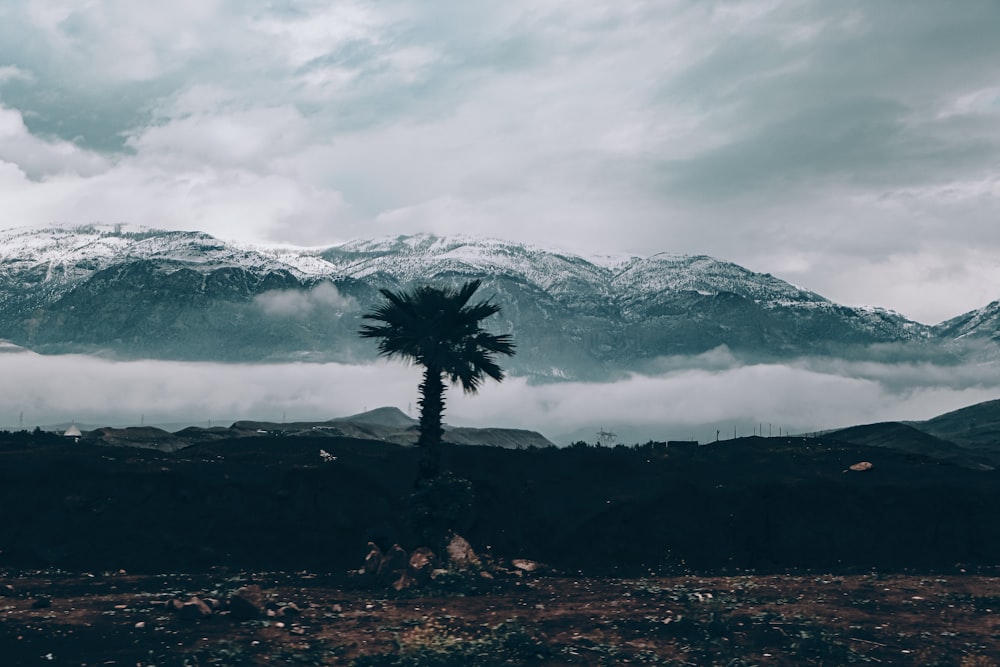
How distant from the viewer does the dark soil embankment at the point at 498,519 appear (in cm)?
5256

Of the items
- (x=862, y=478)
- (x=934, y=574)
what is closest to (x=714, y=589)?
(x=934, y=574)

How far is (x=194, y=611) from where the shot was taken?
132ft

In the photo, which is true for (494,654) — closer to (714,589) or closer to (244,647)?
(244,647)

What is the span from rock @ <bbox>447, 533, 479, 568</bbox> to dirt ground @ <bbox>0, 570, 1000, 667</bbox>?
2.01 metres

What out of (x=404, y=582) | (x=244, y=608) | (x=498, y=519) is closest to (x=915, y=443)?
(x=498, y=519)

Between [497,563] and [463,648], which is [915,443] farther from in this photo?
[463,648]

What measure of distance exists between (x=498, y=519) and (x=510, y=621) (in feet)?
52.5

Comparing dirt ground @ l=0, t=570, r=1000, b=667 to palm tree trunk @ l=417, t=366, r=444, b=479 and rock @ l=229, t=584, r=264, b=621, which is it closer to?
rock @ l=229, t=584, r=264, b=621

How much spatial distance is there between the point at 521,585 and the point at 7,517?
96.9 feet

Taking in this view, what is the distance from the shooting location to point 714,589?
47250 millimetres

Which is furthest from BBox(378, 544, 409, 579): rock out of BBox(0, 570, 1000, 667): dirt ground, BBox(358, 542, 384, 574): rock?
BBox(0, 570, 1000, 667): dirt ground

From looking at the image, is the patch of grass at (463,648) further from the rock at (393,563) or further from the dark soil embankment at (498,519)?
the dark soil embankment at (498,519)

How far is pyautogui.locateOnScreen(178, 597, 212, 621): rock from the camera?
4025 centimetres

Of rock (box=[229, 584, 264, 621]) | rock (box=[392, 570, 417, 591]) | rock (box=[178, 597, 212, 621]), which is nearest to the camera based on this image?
rock (box=[178, 597, 212, 621])
